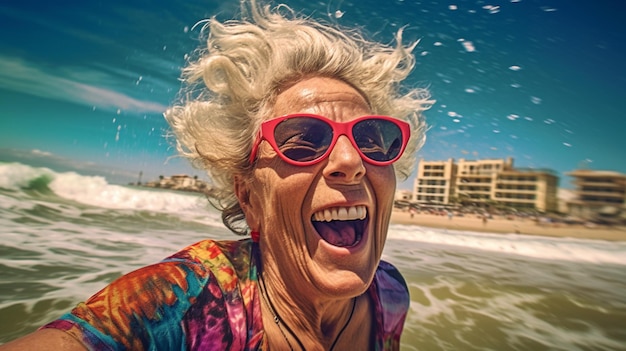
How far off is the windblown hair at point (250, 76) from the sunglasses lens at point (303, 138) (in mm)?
230

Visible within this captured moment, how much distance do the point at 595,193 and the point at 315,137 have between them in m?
56.3

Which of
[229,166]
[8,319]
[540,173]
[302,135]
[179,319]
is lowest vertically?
[8,319]

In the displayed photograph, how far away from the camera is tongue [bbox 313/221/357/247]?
5.73ft

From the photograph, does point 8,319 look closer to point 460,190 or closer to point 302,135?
point 302,135

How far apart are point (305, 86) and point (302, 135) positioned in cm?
36

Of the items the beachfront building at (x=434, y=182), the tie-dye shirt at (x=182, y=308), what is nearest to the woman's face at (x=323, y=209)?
→ the tie-dye shirt at (x=182, y=308)

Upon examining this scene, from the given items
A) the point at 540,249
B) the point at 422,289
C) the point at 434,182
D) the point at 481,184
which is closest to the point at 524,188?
the point at 481,184

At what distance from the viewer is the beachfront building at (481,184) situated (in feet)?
218

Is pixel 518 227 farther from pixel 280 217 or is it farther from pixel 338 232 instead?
pixel 280 217

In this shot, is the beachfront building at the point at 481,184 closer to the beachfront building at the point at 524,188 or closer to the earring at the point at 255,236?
the beachfront building at the point at 524,188

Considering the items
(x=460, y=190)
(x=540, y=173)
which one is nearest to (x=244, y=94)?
(x=540, y=173)

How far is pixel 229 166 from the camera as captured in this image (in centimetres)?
198

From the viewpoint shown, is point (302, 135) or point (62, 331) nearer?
point (62, 331)

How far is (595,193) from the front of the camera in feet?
142
